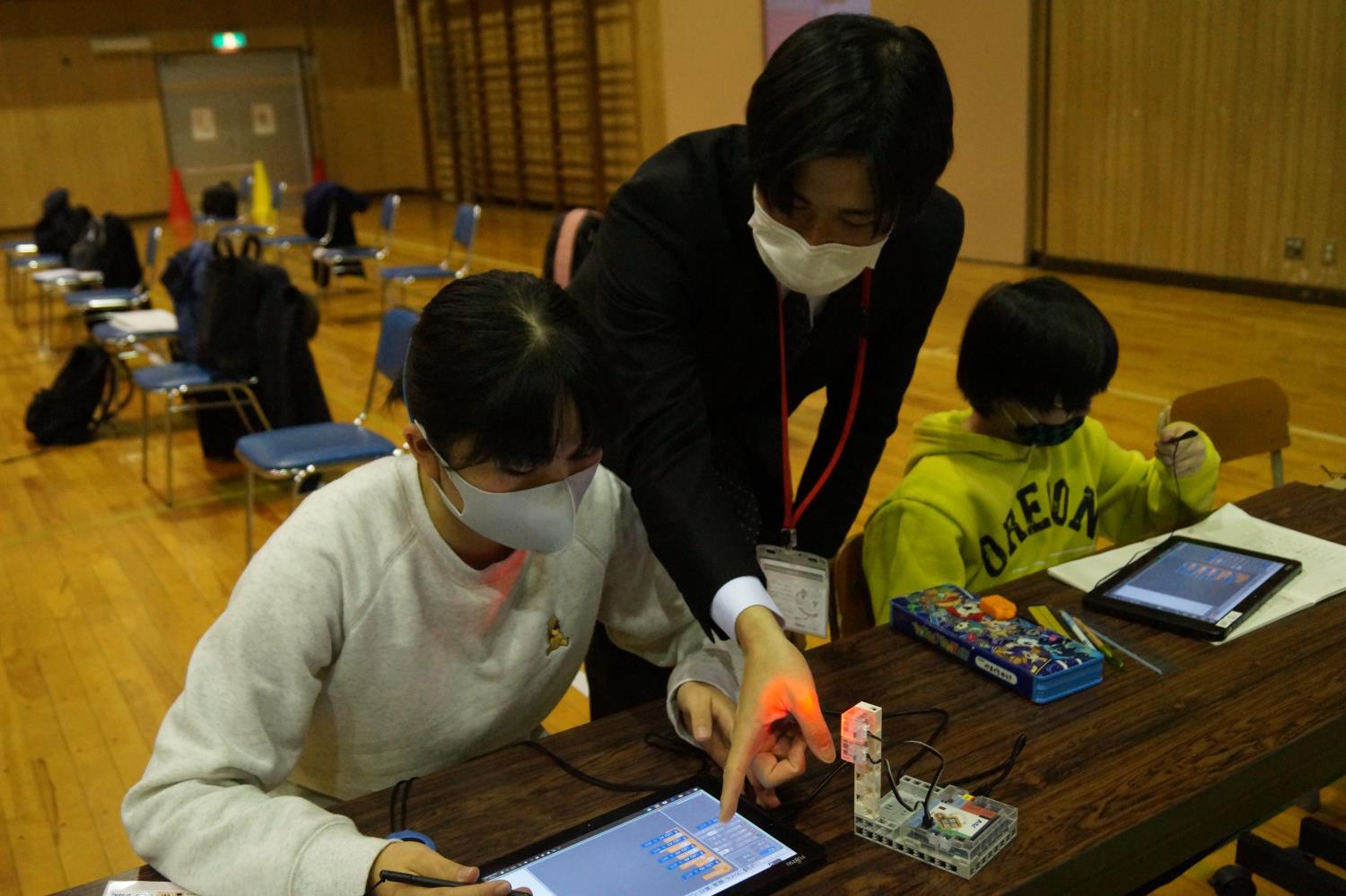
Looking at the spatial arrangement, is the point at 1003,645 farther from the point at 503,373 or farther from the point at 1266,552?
the point at 503,373

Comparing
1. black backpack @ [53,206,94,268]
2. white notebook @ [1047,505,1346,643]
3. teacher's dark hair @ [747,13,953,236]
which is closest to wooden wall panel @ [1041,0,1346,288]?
white notebook @ [1047,505,1346,643]

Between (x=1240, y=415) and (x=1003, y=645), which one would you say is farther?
(x=1240, y=415)

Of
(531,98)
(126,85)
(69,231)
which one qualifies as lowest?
(69,231)

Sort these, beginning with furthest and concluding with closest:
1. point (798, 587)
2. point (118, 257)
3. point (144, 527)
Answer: point (118, 257)
point (144, 527)
point (798, 587)

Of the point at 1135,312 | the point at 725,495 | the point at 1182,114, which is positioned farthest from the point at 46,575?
the point at 1182,114

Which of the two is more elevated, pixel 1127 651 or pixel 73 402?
pixel 1127 651

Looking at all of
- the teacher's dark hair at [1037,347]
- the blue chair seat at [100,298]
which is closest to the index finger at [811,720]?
the teacher's dark hair at [1037,347]

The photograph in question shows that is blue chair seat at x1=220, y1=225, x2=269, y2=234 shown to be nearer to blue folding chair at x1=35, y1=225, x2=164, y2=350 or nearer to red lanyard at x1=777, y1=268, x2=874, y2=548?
blue folding chair at x1=35, y1=225, x2=164, y2=350

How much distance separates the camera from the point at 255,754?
1057 mm

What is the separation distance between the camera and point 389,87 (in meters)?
14.9

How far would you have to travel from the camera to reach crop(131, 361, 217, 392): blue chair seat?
4.23 meters

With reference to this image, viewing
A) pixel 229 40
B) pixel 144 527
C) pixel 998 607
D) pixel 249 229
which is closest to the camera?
pixel 998 607

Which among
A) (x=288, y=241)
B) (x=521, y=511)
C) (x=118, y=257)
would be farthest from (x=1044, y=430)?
(x=288, y=241)

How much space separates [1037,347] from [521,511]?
0.92 meters
